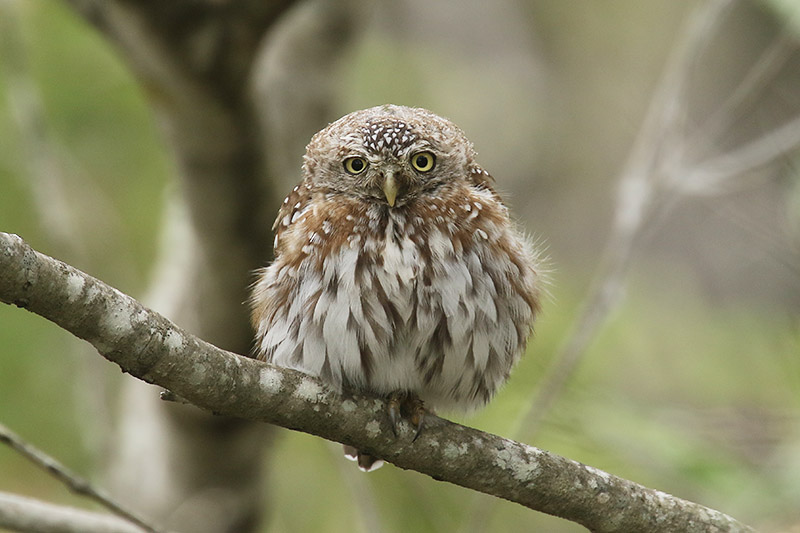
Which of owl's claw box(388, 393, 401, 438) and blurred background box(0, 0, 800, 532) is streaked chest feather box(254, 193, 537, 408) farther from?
blurred background box(0, 0, 800, 532)

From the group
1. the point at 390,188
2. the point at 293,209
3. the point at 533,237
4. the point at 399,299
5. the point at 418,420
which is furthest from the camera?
the point at 533,237

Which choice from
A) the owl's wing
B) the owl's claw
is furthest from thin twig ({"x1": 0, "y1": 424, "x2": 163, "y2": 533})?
the owl's wing

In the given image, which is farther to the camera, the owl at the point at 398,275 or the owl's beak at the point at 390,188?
the owl's beak at the point at 390,188

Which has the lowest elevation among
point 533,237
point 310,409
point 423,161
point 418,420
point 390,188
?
point 310,409

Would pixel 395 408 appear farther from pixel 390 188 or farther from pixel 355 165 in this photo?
pixel 355 165

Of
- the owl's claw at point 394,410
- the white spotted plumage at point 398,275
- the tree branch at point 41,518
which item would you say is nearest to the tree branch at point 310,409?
the owl's claw at point 394,410

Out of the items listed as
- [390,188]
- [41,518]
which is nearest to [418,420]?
[390,188]

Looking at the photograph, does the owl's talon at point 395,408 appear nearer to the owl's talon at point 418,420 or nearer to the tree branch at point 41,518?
the owl's talon at point 418,420
